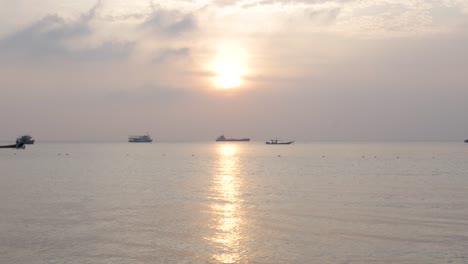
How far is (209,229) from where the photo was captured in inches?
1152

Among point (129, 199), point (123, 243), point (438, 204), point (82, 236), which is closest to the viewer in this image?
point (123, 243)

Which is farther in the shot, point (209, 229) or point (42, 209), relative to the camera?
point (42, 209)

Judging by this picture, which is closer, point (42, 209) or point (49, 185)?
point (42, 209)

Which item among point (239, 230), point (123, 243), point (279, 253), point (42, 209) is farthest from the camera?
point (42, 209)

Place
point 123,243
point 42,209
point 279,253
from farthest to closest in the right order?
point 42,209, point 123,243, point 279,253

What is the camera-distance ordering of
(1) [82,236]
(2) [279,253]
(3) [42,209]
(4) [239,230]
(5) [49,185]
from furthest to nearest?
(5) [49,185] → (3) [42,209] → (4) [239,230] → (1) [82,236] → (2) [279,253]

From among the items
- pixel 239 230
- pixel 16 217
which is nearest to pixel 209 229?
pixel 239 230

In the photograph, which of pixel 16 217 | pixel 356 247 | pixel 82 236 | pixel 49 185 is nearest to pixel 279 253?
pixel 356 247

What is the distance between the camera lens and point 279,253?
76.0 feet

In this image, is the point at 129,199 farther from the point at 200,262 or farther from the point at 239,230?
the point at 200,262

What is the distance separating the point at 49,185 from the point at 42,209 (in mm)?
22279

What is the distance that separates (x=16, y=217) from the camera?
33.1 meters

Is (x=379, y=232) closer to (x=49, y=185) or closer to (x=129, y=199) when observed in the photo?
(x=129, y=199)

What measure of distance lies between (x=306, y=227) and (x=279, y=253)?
22.5ft
